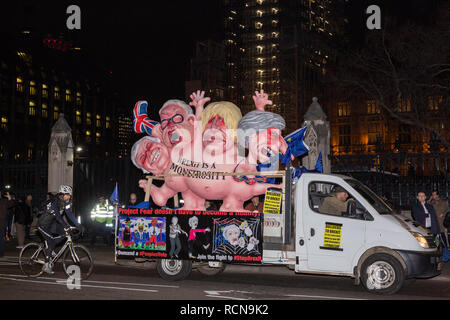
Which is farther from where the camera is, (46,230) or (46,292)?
(46,230)

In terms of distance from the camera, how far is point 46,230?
11.1 metres

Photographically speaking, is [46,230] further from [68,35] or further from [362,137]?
[68,35]

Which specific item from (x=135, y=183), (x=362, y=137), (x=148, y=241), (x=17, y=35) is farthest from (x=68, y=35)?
(x=148, y=241)

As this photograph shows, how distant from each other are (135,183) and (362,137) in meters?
72.3

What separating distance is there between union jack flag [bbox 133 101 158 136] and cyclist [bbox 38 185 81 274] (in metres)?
2.74

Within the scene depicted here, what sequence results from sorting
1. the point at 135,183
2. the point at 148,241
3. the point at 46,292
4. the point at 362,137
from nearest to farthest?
the point at 46,292 < the point at 148,241 < the point at 135,183 < the point at 362,137

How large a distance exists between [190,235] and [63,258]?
2722 mm

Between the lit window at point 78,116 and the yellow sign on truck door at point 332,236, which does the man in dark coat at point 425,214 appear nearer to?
the yellow sign on truck door at point 332,236

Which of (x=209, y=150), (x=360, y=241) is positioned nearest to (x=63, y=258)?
(x=209, y=150)

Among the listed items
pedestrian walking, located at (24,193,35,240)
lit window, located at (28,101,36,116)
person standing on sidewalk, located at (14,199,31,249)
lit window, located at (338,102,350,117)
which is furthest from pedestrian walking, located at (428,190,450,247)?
lit window, located at (28,101,36,116)

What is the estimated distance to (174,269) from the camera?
10.8 metres

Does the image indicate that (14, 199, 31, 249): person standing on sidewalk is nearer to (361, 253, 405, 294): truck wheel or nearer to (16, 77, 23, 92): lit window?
(361, 253, 405, 294): truck wheel

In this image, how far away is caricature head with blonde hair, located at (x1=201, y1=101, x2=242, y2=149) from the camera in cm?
1173

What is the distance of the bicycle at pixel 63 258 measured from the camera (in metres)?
10.7
